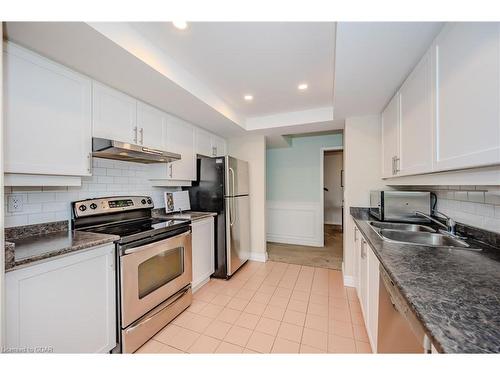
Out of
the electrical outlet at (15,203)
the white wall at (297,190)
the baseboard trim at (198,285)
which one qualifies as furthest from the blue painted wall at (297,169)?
the electrical outlet at (15,203)

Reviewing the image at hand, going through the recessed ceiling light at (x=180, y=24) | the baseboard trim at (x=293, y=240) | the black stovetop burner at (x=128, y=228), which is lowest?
the baseboard trim at (x=293, y=240)

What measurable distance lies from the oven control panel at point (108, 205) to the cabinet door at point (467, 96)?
2468 millimetres

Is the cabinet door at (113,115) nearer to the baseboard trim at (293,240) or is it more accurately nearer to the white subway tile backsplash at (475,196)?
→ the white subway tile backsplash at (475,196)

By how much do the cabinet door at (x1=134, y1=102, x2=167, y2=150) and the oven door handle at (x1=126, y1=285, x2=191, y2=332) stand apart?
4.98ft

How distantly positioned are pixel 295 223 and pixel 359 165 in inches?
84.8

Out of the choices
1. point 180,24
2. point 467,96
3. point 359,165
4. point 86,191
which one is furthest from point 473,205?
point 86,191

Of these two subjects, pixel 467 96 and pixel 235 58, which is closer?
pixel 467 96

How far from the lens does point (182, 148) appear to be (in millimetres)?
2611

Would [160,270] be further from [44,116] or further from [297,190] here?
[297,190]

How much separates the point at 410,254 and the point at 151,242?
5.93 feet

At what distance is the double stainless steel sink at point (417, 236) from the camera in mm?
1389
